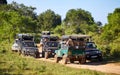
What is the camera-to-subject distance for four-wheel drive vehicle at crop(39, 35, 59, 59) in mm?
28064

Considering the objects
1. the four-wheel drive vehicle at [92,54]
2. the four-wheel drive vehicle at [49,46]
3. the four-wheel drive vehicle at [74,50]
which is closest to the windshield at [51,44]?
the four-wheel drive vehicle at [49,46]

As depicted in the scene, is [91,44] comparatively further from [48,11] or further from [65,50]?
[48,11]

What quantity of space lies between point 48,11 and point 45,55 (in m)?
93.3

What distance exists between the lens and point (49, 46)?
28656 mm

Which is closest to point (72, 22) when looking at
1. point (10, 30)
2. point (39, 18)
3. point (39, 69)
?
point (39, 18)

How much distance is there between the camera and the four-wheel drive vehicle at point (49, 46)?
28064 mm

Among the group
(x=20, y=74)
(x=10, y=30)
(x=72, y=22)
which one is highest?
(x=72, y=22)

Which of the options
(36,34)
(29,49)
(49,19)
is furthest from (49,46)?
(49,19)

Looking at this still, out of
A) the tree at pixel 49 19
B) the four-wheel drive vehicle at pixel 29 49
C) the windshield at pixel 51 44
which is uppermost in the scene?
the tree at pixel 49 19

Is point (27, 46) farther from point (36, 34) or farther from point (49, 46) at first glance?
point (36, 34)

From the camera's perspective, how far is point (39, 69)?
689 inches

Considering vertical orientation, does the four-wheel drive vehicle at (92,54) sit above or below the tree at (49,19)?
below

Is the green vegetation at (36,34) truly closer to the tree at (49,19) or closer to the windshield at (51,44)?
the tree at (49,19)

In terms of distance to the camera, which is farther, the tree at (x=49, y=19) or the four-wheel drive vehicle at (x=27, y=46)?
the tree at (x=49, y=19)
